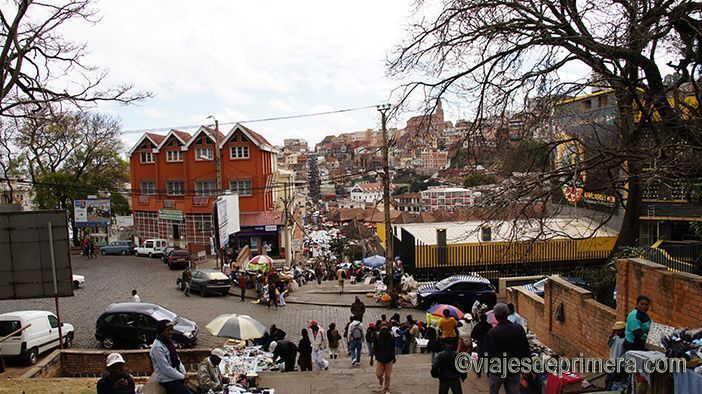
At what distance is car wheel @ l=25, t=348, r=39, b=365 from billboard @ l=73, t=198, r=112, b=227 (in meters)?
27.1

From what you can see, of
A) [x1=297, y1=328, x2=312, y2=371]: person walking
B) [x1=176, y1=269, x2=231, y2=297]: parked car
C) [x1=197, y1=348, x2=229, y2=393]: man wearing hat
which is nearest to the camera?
[x1=197, y1=348, x2=229, y2=393]: man wearing hat

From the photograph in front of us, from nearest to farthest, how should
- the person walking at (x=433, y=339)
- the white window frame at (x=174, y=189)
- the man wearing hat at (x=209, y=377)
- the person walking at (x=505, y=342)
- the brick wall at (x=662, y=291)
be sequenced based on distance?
the person walking at (x=505, y=342)
the brick wall at (x=662, y=291)
the man wearing hat at (x=209, y=377)
the person walking at (x=433, y=339)
the white window frame at (x=174, y=189)

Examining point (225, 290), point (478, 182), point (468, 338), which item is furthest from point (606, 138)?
point (225, 290)

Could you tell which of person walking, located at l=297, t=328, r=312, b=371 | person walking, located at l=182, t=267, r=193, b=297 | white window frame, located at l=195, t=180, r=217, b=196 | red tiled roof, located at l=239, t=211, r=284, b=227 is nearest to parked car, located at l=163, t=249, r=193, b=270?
person walking, located at l=182, t=267, r=193, b=297

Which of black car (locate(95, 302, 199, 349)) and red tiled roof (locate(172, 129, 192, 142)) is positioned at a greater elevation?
red tiled roof (locate(172, 129, 192, 142))

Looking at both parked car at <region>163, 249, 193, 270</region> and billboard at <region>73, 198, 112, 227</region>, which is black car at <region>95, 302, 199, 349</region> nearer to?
parked car at <region>163, 249, 193, 270</region>

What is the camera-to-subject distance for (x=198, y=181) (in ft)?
132

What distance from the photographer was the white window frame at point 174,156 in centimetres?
4138

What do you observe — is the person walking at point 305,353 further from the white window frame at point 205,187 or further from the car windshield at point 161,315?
the white window frame at point 205,187

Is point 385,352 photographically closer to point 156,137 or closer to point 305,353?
point 305,353

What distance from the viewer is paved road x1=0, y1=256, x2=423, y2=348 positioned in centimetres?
1875

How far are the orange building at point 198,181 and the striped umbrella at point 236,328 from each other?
86.3 ft

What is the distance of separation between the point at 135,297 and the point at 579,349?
15.0 metres

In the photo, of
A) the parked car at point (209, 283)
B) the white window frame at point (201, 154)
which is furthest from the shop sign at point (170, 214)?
the parked car at point (209, 283)
